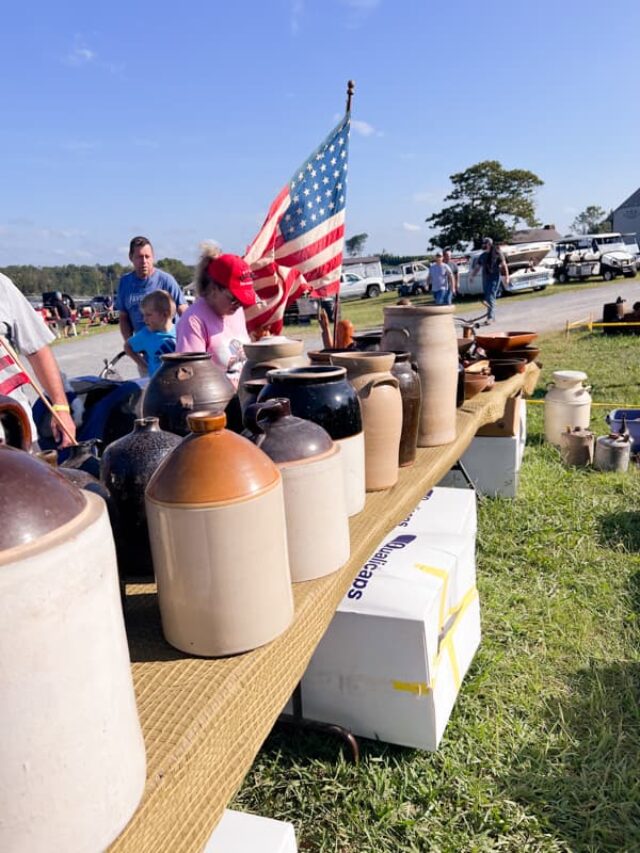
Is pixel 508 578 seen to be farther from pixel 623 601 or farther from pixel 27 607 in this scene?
pixel 27 607

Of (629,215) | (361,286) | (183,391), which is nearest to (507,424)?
(183,391)

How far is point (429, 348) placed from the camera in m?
2.14

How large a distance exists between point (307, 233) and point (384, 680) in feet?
8.99

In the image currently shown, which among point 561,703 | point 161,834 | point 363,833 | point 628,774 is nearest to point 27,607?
point 161,834

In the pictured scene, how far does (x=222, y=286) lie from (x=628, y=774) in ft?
7.11

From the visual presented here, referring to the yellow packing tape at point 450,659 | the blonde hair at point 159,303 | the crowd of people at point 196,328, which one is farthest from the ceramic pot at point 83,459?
the blonde hair at point 159,303

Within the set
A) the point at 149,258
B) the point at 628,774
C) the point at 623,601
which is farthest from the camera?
the point at 149,258

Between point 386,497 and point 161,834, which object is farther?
point 386,497

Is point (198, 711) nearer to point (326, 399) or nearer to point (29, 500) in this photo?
point (29, 500)

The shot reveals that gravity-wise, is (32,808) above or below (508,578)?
above

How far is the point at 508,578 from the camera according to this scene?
3.04 metres

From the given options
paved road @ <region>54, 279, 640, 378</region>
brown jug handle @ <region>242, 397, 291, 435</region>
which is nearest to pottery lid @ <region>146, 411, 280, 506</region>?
brown jug handle @ <region>242, 397, 291, 435</region>

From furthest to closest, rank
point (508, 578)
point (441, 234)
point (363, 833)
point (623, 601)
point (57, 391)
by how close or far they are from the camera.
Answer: point (441, 234), point (508, 578), point (623, 601), point (57, 391), point (363, 833)

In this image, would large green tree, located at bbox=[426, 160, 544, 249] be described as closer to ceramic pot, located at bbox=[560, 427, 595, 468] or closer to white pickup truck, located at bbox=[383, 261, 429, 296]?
white pickup truck, located at bbox=[383, 261, 429, 296]
